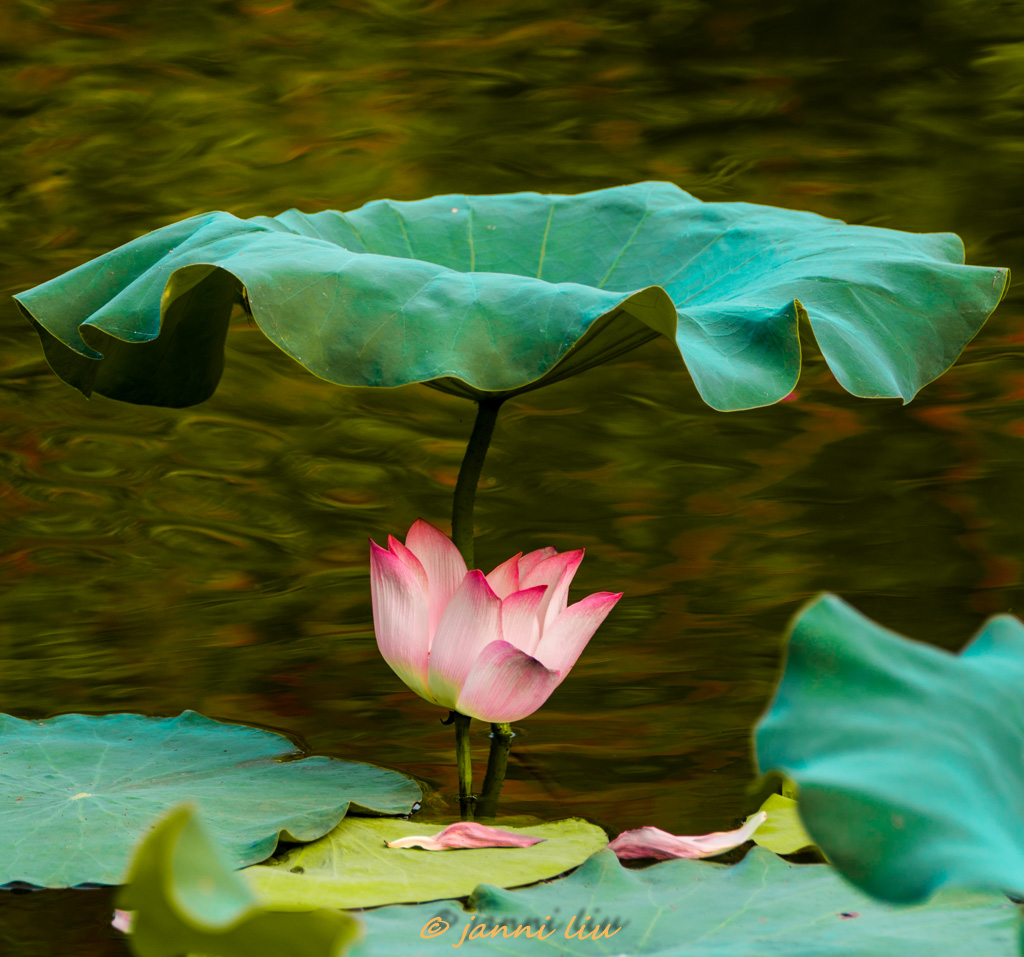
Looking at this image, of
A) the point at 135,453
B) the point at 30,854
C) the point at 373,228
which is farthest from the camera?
the point at 135,453

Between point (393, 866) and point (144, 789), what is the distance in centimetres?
25

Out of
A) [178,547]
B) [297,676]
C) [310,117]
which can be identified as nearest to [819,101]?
[310,117]

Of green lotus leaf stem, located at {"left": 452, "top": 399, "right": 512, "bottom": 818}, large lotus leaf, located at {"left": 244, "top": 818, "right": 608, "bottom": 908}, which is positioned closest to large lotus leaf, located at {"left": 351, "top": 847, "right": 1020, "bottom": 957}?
large lotus leaf, located at {"left": 244, "top": 818, "right": 608, "bottom": 908}

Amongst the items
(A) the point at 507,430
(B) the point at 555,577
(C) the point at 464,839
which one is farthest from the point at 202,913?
(A) the point at 507,430

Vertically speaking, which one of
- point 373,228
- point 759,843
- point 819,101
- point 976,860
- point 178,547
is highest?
point 819,101

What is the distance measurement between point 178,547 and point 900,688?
153cm

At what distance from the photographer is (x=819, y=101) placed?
3.09 metres

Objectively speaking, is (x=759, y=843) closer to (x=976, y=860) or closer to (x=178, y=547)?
(x=976, y=860)

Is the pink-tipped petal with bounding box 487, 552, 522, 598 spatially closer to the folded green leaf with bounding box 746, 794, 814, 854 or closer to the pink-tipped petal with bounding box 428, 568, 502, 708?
the pink-tipped petal with bounding box 428, 568, 502, 708

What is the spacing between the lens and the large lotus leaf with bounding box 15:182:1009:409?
84cm

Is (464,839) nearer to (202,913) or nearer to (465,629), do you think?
(465,629)

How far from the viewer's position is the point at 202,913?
0.36 m

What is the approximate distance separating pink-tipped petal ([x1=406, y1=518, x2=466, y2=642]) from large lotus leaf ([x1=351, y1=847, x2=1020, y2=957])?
27cm

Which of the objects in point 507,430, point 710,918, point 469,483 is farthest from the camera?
point 507,430
